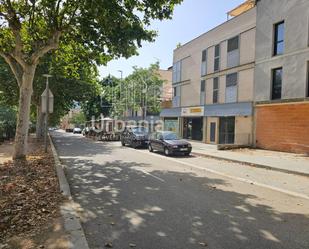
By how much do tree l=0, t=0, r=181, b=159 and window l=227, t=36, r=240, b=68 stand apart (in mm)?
14372

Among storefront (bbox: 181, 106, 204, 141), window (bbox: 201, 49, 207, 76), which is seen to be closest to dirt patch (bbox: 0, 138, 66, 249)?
storefront (bbox: 181, 106, 204, 141)

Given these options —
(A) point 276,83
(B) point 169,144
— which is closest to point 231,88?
(A) point 276,83

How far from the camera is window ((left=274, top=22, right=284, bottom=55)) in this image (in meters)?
22.3

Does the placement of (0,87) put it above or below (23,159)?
above

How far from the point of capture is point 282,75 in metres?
22.0

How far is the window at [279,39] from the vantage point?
22.3 metres

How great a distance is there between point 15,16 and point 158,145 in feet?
38.1

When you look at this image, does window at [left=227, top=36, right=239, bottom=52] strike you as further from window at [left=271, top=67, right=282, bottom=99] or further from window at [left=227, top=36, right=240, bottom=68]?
window at [left=271, top=67, right=282, bottom=99]

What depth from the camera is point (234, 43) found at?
27.5 metres

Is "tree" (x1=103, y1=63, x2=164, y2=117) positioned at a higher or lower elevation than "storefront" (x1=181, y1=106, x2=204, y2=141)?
higher

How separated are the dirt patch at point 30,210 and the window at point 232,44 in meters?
20.7

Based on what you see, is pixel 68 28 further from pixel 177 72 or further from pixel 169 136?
pixel 177 72

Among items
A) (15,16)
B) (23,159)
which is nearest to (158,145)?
(23,159)

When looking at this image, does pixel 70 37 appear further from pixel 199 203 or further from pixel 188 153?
pixel 199 203
